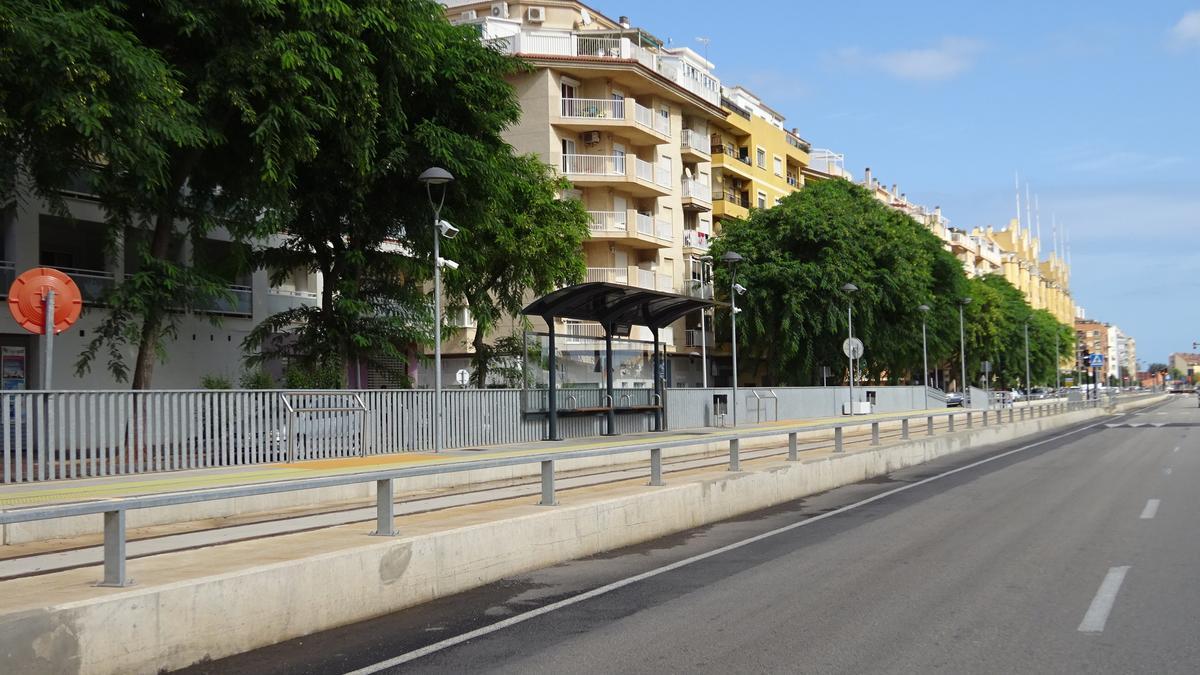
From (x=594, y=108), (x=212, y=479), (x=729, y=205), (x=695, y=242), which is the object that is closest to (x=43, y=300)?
→ (x=212, y=479)

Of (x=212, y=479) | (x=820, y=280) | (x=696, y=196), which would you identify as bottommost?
(x=212, y=479)

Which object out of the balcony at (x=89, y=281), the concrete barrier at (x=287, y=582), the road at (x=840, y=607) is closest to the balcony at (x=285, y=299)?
the balcony at (x=89, y=281)

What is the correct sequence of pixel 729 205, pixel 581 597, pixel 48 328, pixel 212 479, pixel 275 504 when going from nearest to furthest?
pixel 581 597
pixel 275 504
pixel 48 328
pixel 212 479
pixel 729 205

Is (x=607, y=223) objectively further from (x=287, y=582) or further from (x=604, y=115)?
(x=287, y=582)

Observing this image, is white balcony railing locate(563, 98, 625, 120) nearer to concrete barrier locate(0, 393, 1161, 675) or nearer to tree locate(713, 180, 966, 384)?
tree locate(713, 180, 966, 384)

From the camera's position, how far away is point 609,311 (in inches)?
1125

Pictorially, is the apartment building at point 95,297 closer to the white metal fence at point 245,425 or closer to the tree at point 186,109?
the tree at point 186,109

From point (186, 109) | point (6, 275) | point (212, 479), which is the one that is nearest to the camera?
point (212, 479)

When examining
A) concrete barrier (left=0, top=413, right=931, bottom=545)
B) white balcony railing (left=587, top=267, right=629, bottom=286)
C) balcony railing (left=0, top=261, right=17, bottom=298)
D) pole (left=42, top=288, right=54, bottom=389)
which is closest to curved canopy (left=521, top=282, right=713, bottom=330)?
concrete barrier (left=0, top=413, right=931, bottom=545)

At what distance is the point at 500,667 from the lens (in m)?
6.61

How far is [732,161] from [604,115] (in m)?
16.6

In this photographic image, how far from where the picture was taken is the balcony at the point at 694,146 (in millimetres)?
62906

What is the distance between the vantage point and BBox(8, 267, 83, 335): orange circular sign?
58.6ft

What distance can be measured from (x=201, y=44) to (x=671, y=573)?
18485mm
